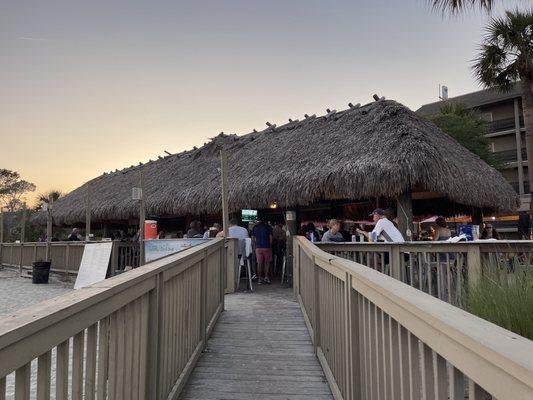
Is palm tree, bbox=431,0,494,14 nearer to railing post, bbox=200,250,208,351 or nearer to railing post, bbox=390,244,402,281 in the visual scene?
railing post, bbox=390,244,402,281

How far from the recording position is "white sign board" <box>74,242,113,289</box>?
11453 millimetres

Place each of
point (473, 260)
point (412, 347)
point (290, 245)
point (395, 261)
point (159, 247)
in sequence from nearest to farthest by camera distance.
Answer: point (412, 347), point (473, 260), point (395, 261), point (159, 247), point (290, 245)

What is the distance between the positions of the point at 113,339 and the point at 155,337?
66cm

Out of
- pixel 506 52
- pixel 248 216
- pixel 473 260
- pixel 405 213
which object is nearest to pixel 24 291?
pixel 248 216

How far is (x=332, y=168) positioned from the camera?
32.1 feet

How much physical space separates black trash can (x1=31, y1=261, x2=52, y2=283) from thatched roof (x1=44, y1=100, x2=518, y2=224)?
3.24 meters

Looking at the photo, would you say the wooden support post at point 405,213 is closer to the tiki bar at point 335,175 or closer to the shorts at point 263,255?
the tiki bar at point 335,175

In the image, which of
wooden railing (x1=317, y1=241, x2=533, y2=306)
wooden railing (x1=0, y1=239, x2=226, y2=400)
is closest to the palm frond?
wooden railing (x1=317, y1=241, x2=533, y2=306)

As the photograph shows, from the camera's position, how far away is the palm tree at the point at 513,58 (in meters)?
14.0

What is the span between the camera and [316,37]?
14625mm

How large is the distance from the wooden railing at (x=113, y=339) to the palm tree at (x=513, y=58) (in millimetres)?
13370

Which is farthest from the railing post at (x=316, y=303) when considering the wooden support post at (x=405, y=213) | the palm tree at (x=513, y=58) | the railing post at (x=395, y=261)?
the palm tree at (x=513, y=58)

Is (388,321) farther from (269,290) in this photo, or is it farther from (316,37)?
(316,37)

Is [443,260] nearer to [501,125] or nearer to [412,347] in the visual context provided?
[412,347]
